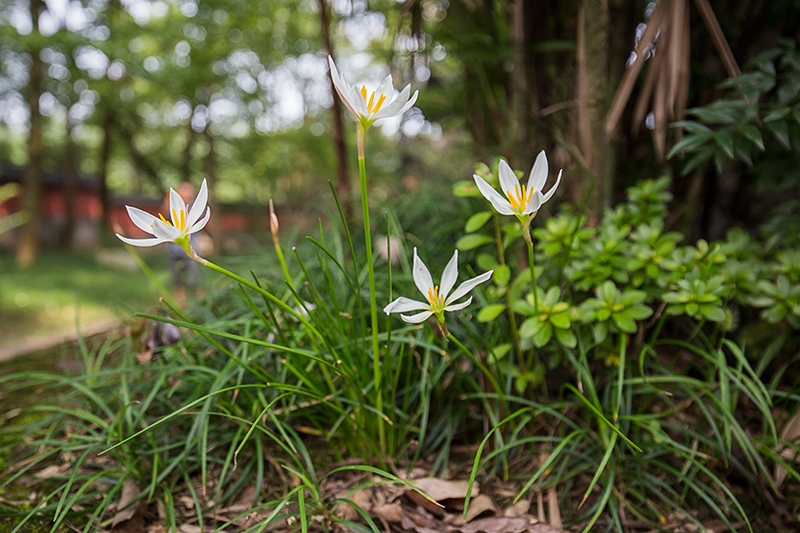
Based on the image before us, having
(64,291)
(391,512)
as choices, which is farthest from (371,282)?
(64,291)

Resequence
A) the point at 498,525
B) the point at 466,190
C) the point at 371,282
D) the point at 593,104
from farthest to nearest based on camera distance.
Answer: the point at 593,104
the point at 466,190
the point at 498,525
the point at 371,282

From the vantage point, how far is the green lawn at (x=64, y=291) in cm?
454

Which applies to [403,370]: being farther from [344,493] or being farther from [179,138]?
[179,138]

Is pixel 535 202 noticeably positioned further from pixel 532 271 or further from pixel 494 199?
pixel 532 271

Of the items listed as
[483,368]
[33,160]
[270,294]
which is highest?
[33,160]

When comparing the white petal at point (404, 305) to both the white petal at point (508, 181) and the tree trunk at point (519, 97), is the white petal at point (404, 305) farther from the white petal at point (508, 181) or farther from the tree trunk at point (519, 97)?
the tree trunk at point (519, 97)

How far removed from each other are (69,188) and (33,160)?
3.43m

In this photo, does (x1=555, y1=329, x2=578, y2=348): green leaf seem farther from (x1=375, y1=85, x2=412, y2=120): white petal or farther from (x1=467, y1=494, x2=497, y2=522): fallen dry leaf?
(x1=375, y1=85, x2=412, y2=120): white petal

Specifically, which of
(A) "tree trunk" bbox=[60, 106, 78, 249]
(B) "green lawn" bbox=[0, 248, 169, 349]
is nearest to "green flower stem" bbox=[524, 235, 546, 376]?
(B) "green lawn" bbox=[0, 248, 169, 349]

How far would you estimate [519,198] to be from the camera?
0.68 meters

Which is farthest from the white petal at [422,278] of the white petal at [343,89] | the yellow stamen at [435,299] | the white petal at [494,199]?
the white petal at [343,89]

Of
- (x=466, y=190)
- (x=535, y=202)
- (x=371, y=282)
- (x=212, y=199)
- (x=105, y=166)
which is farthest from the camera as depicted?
(x=105, y=166)

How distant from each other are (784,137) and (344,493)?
3.95 feet

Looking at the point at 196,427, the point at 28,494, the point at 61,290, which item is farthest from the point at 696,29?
the point at 61,290
